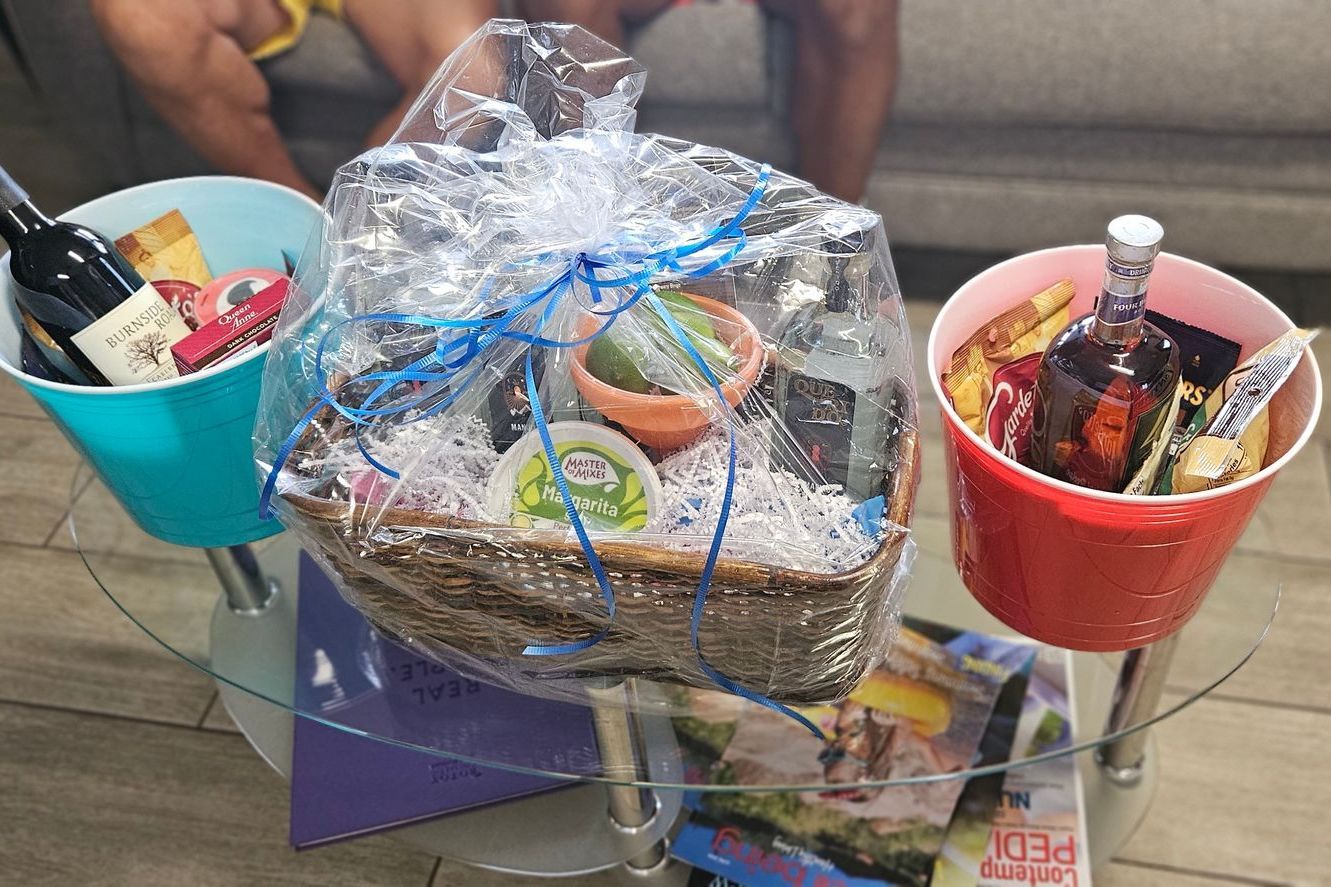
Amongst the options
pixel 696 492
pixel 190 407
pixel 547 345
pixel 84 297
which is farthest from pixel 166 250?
pixel 696 492

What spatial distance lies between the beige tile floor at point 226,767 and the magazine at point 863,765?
131 mm

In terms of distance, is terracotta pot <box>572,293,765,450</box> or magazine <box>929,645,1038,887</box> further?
magazine <box>929,645,1038,887</box>

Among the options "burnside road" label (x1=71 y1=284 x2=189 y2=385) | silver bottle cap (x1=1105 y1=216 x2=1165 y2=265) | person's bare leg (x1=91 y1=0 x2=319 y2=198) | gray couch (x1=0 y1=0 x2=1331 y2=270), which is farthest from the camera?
person's bare leg (x1=91 y1=0 x2=319 y2=198)

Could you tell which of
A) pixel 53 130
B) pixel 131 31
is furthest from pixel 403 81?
pixel 53 130

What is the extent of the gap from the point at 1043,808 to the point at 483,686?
536 mm

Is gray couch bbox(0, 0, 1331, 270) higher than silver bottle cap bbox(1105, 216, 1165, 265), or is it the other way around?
silver bottle cap bbox(1105, 216, 1165, 265)

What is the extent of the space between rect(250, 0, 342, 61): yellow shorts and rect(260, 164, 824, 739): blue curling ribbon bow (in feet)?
3.41

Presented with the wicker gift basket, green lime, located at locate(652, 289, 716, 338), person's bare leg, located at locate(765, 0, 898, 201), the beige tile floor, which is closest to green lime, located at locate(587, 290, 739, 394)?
green lime, located at locate(652, 289, 716, 338)

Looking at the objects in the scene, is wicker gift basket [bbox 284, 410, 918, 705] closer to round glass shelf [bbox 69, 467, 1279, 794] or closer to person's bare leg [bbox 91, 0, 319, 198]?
round glass shelf [bbox 69, 467, 1279, 794]

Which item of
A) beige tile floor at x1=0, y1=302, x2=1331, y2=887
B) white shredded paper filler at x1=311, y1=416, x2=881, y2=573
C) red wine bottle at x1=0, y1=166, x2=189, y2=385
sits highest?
red wine bottle at x1=0, y1=166, x2=189, y2=385

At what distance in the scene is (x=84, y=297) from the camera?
91cm

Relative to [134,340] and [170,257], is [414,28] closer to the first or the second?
[170,257]

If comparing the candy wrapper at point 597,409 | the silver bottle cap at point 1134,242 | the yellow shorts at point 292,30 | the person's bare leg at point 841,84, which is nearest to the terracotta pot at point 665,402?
the candy wrapper at point 597,409

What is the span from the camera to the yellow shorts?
5.40ft
